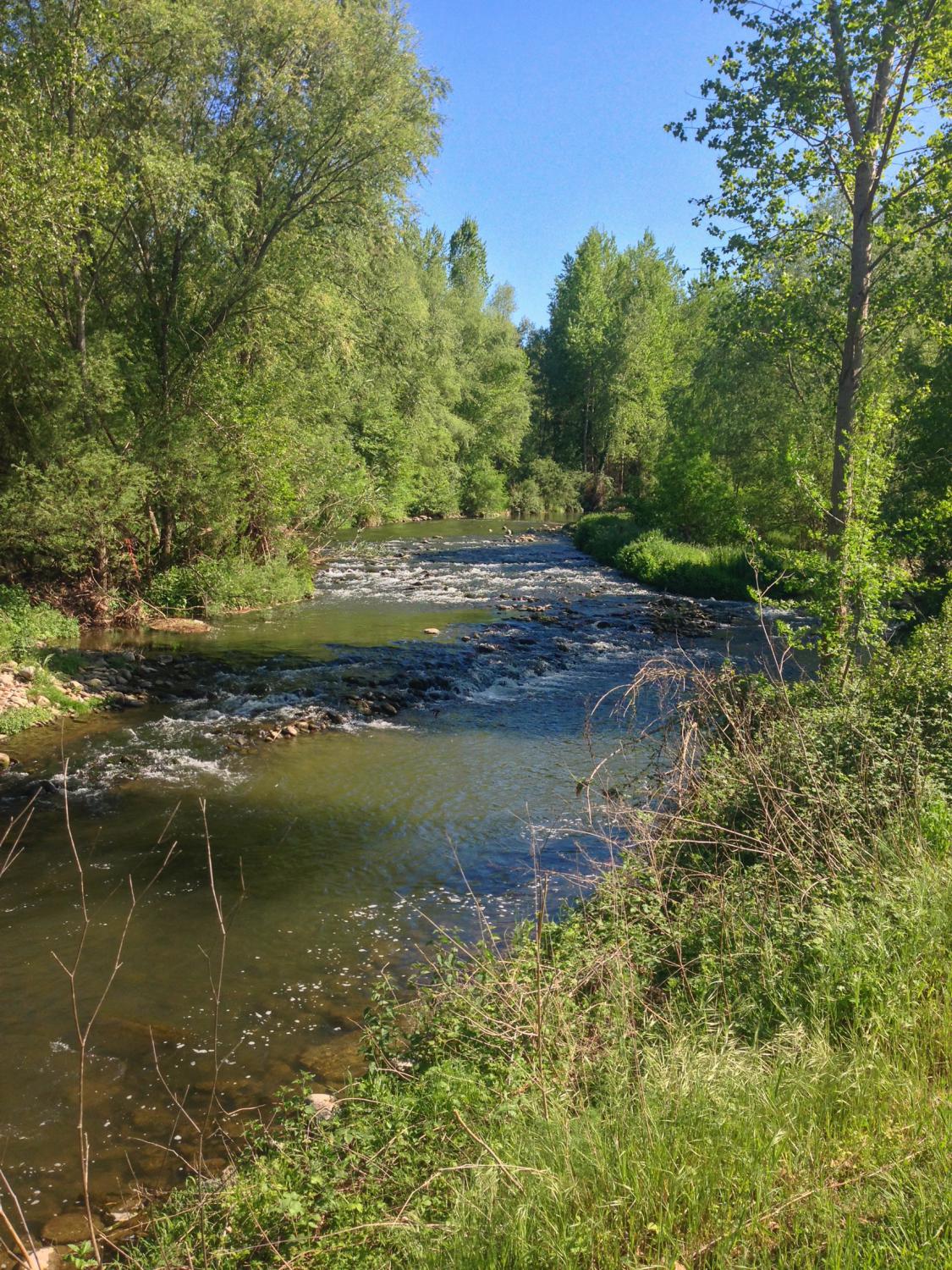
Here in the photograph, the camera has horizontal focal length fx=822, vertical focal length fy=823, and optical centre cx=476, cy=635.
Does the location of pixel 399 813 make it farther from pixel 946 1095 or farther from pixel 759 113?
pixel 759 113

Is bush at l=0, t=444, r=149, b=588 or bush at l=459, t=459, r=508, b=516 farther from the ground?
bush at l=459, t=459, r=508, b=516

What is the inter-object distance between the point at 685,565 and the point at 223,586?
15.0 meters

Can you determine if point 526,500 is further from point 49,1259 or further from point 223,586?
point 49,1259

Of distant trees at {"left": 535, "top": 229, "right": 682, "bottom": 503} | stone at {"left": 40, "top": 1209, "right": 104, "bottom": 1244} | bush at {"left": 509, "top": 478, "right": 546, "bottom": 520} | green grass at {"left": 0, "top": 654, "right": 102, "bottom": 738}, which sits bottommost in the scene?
stone at {"left": 40, "top": 1209, "right": 104, "bottom": 1244}

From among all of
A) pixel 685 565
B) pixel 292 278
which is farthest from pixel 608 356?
pixel 292 278

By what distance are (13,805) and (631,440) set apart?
58135 mm

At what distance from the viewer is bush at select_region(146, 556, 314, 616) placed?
19.3 metres

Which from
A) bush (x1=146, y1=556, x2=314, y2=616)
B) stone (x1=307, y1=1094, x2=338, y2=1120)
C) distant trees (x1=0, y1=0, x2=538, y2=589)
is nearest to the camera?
stone (x1=307, y1=1094, x2=338, y2=1120)

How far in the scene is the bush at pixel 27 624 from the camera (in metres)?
13.7

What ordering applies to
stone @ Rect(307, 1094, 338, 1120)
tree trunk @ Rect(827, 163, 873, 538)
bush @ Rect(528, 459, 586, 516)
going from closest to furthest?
stone @ Rect(307, 1094, 338, 1120), tree trunk @ Rect(827, 163, 873, 538), bush @ Rect(528, 459, 586, 516)

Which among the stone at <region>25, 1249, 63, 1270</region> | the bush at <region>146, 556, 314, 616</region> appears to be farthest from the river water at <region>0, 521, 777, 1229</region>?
the bush at <region>146, 556, 314, 616</region>

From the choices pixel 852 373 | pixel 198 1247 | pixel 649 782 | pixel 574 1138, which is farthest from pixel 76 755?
pixel 852 373

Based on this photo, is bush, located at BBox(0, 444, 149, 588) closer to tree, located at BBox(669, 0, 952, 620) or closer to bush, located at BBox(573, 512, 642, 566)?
tree, located at BBox(669, 0, 952, 620)

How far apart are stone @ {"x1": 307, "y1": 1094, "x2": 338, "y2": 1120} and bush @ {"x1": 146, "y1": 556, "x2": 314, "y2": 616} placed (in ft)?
52.3
